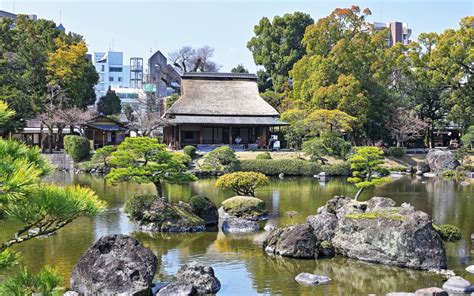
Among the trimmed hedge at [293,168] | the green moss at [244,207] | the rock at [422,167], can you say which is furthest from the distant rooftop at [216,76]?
the green moss at [244,207]

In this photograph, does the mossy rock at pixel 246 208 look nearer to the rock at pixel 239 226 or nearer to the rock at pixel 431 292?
the rock at pixel 239 226

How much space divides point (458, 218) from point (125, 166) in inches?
499

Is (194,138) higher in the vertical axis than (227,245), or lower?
higher

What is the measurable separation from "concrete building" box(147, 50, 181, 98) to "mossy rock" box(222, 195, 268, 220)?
51660 mm

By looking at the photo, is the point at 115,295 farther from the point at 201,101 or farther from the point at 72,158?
the point at 201,101

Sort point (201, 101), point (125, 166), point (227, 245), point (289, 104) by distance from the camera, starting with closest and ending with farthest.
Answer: point (227, 245)
point (125, 166)
point (201, 101)
point (289, 104)

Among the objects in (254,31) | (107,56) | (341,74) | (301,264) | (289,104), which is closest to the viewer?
(301,264)

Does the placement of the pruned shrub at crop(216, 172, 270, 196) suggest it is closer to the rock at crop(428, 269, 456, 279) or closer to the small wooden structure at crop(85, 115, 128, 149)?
the rock at crop(428, 269, 456, 279)

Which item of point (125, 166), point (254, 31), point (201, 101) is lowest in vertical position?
point (125, 166)

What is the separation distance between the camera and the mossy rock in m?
20.4

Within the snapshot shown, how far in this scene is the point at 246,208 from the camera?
813 inches

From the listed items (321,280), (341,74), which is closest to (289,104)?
(341,74)

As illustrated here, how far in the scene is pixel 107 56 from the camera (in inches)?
3848

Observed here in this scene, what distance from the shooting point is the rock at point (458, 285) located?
1184 centimetres
